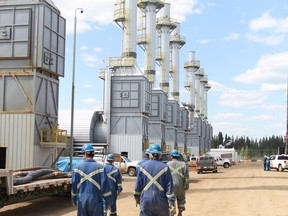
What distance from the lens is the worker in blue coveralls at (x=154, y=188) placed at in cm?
757

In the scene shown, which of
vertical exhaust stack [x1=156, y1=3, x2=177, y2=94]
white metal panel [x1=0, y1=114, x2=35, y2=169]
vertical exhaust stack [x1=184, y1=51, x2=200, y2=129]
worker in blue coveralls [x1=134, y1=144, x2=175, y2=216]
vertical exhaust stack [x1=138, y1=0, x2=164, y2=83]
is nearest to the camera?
worker in blue coveralls [x1=134, y1=144, x2=175, y2=216]

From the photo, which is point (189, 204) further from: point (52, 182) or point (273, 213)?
point (52, 182)

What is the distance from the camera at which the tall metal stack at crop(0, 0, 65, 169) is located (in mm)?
22109

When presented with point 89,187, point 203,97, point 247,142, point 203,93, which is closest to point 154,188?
point 89,187

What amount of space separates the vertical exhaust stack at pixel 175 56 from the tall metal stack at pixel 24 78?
48160 mm

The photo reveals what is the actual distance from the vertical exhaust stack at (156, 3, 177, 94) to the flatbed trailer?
47592mm

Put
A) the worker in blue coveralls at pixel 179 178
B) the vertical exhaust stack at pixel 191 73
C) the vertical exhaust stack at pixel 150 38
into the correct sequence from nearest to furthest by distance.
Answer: the worker in blue coveralls at pixel 179 178 < the vertical exhaust stack at pixel 150 38 < the vertical exhaust stack at pixel 191 73

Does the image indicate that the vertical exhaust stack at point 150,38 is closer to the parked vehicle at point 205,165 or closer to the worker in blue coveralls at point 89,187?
the parked vehicle at point 205,165

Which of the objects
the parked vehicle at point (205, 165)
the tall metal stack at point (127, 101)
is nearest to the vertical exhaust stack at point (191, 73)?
the tall metal stack at point (127, 101)

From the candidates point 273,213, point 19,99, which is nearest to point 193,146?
point 19,99

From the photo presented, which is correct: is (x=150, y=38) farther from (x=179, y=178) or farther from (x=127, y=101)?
(x=179, y=178)

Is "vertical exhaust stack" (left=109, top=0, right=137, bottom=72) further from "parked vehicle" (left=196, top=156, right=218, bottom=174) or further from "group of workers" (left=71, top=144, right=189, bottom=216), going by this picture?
"group of workers" (left=71, top=144, right=189, bottom=216)

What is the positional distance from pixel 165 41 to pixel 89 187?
58242 mm

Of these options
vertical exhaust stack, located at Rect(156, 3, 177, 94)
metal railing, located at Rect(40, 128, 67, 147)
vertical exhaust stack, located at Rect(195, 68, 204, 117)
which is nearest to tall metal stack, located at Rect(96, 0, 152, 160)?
vertical exhaust stack, located at Rect(156, 3, 177, 94)
